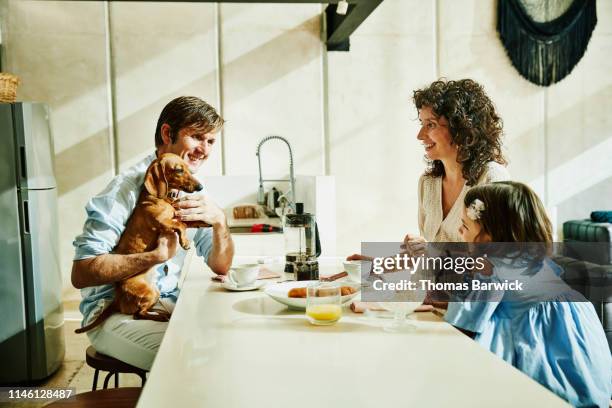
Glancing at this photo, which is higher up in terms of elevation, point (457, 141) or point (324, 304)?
point (457, 141)

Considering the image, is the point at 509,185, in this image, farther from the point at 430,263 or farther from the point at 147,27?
the point at 147,27

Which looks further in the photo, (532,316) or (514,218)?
(514,218)

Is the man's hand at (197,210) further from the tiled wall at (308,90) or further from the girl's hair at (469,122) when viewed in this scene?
the tiled wall at (308,90)

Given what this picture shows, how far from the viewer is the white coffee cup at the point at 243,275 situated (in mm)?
2084

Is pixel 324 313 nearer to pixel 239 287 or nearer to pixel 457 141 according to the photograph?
pixel 239 287

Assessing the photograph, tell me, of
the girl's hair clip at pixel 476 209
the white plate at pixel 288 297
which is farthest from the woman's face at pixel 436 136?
the white plate at pixel 288 297

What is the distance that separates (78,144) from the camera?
14.9 ft

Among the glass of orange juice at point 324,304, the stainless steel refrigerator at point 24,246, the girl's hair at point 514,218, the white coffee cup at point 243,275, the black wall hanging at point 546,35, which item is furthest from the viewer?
the black wall hanging at point 546,35

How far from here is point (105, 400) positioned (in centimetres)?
180

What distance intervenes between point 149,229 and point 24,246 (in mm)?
1648

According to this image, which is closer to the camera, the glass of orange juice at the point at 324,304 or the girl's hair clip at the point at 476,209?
the glass of orange juice at the point at 324,304

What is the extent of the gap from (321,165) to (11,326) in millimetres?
2521

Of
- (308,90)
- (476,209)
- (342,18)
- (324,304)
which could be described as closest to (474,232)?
(476,209)

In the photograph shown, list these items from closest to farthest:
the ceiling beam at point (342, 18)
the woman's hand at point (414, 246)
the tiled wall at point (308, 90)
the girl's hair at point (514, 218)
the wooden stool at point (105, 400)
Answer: the wooden stool at point (105, 400)
the girl's hair at point (514, 218)
the woman's hand at point (414, 246)
the ceiling beam at point (342, 18)
the tiled wall at point (308, 90)
